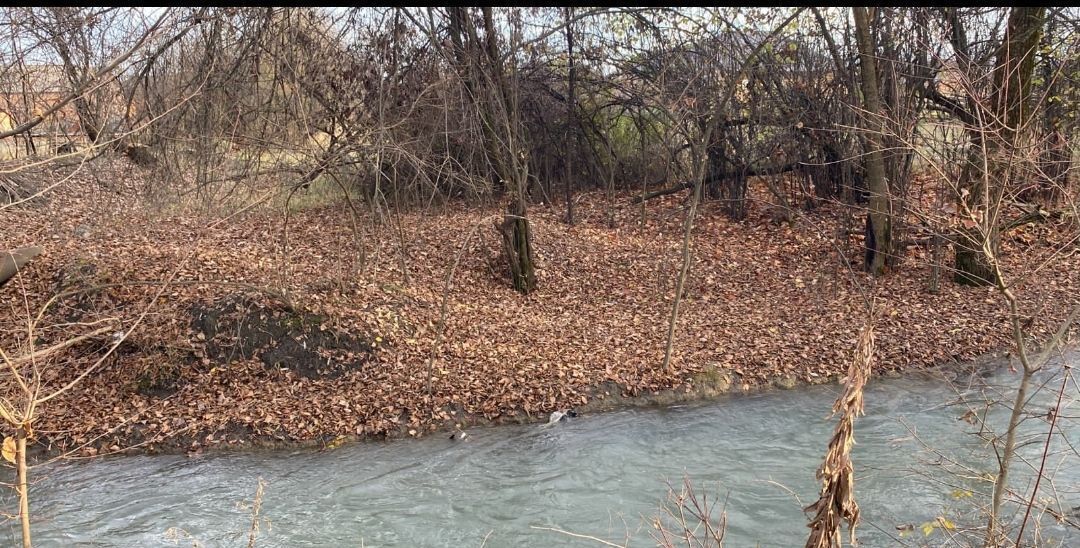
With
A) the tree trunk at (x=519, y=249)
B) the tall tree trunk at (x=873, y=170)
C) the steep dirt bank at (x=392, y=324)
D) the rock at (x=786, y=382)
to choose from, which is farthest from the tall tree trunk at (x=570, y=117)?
the rock at (x=786, y=382)

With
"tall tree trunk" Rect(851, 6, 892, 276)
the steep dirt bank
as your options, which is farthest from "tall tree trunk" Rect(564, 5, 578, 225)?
"tall tree trunk" Rect(851, 6, 892, 276)

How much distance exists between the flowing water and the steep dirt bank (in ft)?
2.05

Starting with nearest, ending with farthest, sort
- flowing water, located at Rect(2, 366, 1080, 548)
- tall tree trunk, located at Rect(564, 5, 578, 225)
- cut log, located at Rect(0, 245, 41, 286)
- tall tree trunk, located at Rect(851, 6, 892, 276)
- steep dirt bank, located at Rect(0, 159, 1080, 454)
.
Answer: cut log, located at Rect(0, 245, 41, 286) → flowing water, located at Rect(2, 366, 1080, 548) → steep dirt bank, located at Rect(0, 159, 1080, 454) → tall tree trunk, located at Rect(851, 6, 892, 276) → tall tree trunk, located at Rect(564, 5, 578, 225)

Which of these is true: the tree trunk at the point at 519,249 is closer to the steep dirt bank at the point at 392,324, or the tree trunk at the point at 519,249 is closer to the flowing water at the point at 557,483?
the steep dirt bank at the point at 392,324

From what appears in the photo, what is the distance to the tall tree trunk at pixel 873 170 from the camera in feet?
42.7

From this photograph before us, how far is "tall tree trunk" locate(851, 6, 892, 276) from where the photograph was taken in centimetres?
1300

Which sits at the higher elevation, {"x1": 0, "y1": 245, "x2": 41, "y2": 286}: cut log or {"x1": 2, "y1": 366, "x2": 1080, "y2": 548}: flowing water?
{"x1": 0, "y1": 245, "x2": 41, "y2": 286}: cut log

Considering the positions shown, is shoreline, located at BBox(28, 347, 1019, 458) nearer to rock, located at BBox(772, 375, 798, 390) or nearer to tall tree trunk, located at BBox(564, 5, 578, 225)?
rock, located at BBox(772, 375, 798, 390)

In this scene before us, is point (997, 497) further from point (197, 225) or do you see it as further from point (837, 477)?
point (197, 225)

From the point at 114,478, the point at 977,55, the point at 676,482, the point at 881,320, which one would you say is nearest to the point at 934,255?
the point at 881,320

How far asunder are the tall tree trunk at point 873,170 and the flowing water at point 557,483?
433 centimetres

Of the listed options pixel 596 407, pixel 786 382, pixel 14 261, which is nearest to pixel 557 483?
pixel 596 407

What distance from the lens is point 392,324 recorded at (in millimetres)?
11898

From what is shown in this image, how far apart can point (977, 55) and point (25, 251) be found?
14.4 meters
